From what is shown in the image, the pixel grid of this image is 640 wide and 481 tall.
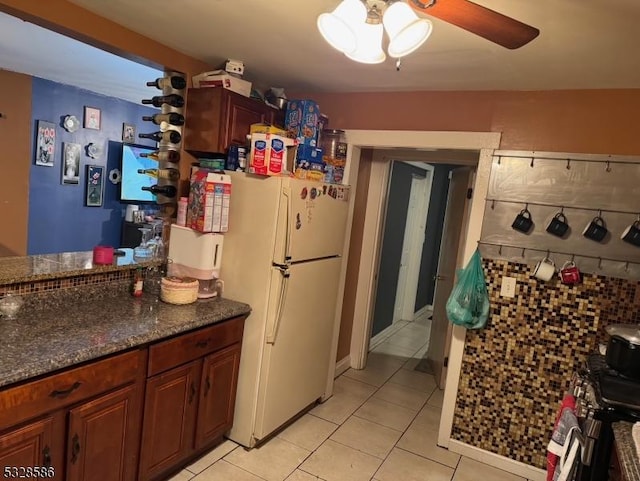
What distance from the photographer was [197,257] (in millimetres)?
2549

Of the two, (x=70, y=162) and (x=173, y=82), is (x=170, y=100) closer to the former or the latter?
(x=173, y=82)

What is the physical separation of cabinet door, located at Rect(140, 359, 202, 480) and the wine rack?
1.14 meters

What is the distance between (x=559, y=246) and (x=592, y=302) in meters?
0.36

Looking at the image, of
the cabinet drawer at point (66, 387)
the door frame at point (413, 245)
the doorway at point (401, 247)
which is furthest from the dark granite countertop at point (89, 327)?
the door frame at point (413, 245)

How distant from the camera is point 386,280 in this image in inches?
196

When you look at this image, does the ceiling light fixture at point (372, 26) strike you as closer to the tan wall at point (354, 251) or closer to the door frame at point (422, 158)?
the door frame at point (422, 158)

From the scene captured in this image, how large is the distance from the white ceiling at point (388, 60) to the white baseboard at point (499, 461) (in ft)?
7.55

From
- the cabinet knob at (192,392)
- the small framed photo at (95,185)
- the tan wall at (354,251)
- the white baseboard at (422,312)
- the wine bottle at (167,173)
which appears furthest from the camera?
the white baseboard at (422,312)

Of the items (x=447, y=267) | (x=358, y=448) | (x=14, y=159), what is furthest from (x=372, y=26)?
(x=14, y=159)

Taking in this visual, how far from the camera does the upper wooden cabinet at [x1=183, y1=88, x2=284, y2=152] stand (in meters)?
2.65

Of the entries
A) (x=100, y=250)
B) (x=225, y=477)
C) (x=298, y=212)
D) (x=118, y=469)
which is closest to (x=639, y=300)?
→ (x=298, y=212)

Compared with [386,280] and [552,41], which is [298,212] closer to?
[552,41]

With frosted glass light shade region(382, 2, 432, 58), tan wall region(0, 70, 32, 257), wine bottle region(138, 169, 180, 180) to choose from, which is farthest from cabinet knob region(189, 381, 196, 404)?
tan wall region(0, 70, 32, 257)

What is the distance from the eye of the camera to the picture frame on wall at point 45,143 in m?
4.42
